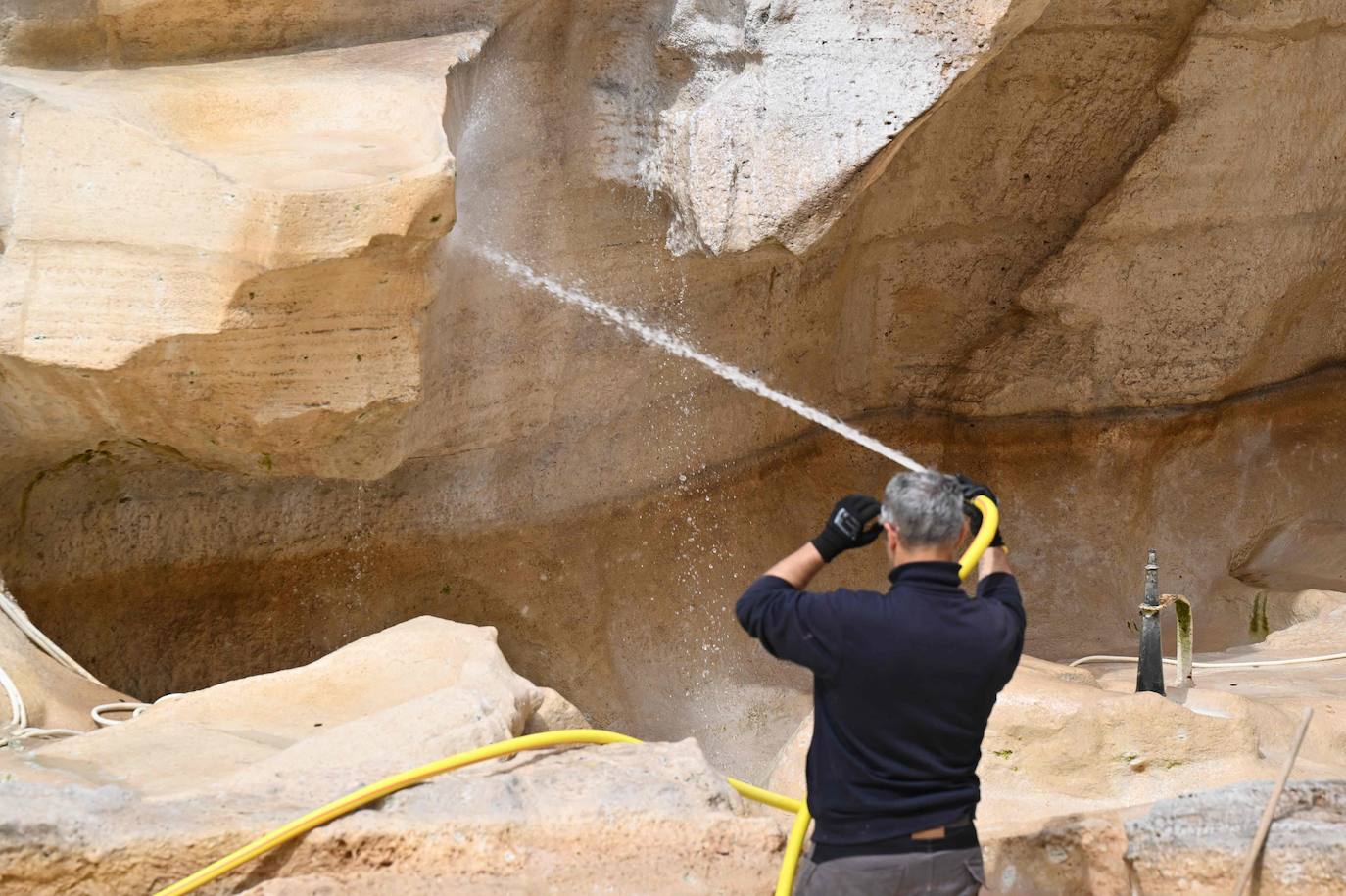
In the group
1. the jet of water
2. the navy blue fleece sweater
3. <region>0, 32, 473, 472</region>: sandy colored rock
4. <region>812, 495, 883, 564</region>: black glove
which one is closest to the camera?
the navy blue fleece sweater

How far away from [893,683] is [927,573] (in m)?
0.19

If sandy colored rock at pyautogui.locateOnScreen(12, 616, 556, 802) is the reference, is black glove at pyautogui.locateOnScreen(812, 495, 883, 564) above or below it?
above

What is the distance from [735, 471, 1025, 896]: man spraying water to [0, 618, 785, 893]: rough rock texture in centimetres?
46

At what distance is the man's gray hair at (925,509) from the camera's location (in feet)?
7.72

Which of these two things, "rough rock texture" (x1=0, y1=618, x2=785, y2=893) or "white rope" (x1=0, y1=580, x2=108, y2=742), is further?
"white rope" (x1=0, y1=580, x2=108, y2=742)

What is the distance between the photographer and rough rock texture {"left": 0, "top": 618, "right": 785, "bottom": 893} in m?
2.70

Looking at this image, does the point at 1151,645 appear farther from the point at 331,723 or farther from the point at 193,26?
the point at 193,26

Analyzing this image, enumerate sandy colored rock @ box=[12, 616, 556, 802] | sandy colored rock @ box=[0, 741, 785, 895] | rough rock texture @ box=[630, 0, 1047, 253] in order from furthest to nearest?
rough rock texture @ box=[630, 0, 1047, 253]
sandy colored rock @ box=[12, 616, 556, 802]
sandy colored rock @ box=[0, 741, 785, 895]

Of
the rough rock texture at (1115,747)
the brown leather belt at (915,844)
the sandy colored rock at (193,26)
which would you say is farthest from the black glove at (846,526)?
the sandy colored rock at (193,26)

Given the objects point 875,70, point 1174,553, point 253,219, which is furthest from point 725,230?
point 1174,553

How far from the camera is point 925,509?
2.35 meters

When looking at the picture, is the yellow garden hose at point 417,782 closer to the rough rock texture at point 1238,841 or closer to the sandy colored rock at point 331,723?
the sandy colored rock at point 331,723

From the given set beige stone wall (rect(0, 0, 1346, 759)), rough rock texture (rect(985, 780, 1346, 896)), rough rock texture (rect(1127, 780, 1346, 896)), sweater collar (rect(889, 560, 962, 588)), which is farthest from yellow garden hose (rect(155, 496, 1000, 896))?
beige stone wall (rect(0, 0, 1346, 759))

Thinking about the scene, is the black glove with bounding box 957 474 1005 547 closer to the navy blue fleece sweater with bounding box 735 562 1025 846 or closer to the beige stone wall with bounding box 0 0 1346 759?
the navy blue fleece sweater with bounding box 735 562 1025 846
